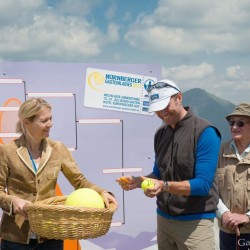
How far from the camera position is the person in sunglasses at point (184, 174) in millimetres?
2529

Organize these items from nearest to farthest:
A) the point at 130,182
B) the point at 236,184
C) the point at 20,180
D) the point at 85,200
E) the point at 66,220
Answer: the point at 66,220 → the point at 85,200 → the point at 20,180 → the point at 130,182 → the point at 236,184

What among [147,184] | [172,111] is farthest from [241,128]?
[147,184]

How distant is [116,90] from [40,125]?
2158 millimetres

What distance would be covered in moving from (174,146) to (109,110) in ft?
6.83

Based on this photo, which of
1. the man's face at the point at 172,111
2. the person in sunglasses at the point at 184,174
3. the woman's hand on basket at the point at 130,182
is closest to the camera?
the person in sunglasses at the point at 184,174

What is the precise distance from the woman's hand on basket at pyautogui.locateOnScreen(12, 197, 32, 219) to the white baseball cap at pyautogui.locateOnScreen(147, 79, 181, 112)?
0.92 meters

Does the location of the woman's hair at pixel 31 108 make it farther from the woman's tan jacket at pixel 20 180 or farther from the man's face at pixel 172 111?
the man's face at pixel 172 111

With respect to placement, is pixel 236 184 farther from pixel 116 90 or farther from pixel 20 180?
pixel 116 90

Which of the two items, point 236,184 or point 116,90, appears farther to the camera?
point 116,90

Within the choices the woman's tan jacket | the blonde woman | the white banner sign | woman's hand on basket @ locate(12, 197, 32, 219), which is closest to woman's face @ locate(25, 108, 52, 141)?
the blonde woman

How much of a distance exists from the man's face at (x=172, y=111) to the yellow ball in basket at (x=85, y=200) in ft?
2.09

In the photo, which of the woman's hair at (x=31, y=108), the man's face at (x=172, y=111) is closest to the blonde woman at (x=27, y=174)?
the woman's hair at (x=31, y=108)

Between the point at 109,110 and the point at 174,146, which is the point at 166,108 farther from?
the point at 109,110

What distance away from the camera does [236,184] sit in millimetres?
3164
